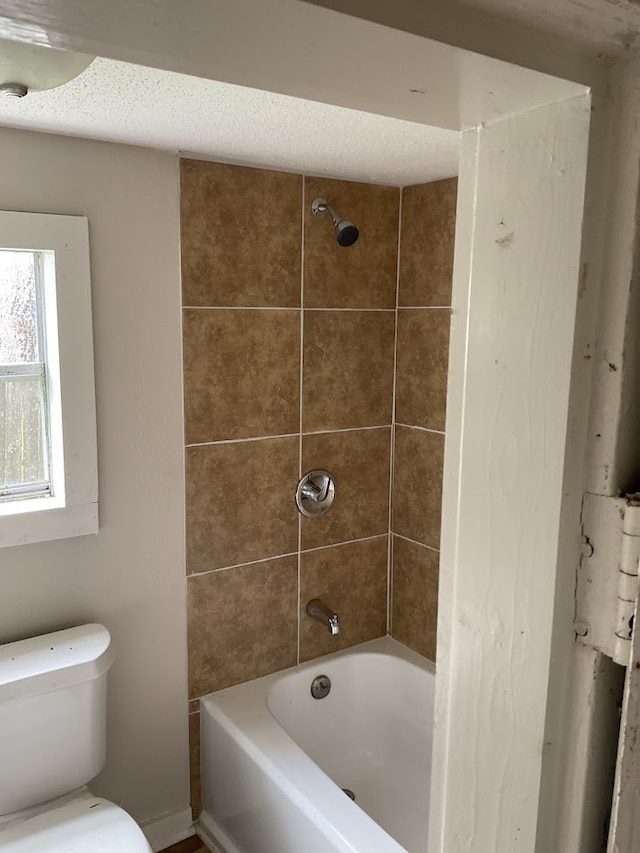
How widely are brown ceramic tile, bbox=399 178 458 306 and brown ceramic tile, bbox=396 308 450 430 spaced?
2.3 inches

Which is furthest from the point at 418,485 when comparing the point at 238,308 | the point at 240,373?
the point at 238,308

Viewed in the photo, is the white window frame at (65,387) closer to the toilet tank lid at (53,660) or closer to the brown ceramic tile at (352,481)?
the toilet tank lid at (53,660)

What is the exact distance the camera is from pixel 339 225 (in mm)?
1970

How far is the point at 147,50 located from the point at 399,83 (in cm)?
17

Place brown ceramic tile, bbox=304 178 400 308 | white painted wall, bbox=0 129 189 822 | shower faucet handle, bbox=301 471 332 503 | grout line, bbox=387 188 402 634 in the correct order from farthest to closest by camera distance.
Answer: grout line, bbox=387 188 402 634
shower faucet handle, bbox=301 471 332 503
brown ceramic tile, bbox=304 178 400 308
white painted wall, bbox=0 129 189 822

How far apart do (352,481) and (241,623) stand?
595 millimetres

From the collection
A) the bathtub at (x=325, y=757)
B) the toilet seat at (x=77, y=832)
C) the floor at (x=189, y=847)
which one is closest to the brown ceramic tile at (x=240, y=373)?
the bathtub at (x=325, y=757)

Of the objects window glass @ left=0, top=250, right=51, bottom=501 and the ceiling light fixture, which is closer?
the ceiling light fixture

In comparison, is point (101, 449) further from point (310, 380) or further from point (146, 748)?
point (146, 748)

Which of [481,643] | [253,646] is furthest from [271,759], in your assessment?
[481,643]

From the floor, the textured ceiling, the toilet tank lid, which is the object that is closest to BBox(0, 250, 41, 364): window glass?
the textured ceiling

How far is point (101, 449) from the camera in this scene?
6.05 feet

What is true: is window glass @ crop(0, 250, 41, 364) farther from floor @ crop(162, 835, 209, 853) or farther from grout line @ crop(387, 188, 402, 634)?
floor @ crop(162, 835, 209, 853)

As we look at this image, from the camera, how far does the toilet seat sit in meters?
1.52
